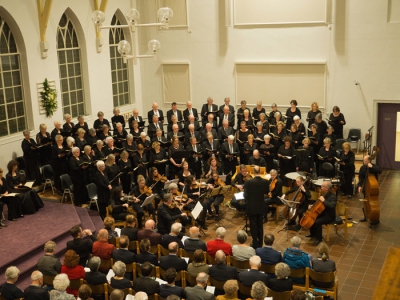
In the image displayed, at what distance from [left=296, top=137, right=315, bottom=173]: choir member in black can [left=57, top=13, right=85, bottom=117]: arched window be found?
783cm

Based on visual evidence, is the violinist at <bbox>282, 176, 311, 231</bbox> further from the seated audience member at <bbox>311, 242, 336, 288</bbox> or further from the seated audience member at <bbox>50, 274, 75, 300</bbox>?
the seated audience member at <bbox>50, 274, 75, 300</bbox>

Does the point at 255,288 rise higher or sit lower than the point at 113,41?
lower

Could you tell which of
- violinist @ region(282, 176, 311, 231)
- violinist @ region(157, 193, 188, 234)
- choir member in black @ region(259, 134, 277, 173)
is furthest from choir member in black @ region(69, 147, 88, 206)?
violinist @ region(282, 176, 311, 231)

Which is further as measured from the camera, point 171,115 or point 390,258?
point 171,115

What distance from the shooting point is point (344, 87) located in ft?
57.5

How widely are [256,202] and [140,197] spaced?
115 inches

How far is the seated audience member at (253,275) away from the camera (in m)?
8.06

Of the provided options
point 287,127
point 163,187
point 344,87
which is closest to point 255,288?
point 163,187

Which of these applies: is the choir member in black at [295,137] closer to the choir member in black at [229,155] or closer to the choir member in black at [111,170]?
the choir member in black at [229,155]

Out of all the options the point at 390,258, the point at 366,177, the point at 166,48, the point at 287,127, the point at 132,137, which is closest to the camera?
the point at 390,258

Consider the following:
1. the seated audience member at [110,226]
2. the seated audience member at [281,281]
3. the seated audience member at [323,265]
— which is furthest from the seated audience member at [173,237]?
the seated audience member at [323,265]

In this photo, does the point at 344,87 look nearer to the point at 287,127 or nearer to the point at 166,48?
the point at 287,127

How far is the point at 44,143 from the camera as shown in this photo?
14.6 metres

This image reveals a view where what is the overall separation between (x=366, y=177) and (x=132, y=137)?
6.23 m
